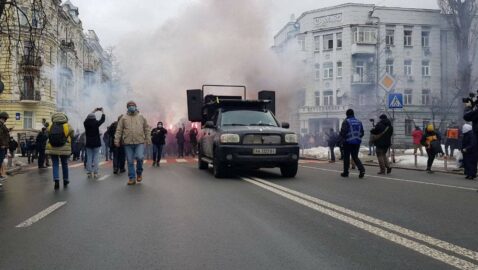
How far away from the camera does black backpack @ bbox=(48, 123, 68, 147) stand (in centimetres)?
908

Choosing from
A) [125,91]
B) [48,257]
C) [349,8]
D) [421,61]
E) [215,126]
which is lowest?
[48,257]

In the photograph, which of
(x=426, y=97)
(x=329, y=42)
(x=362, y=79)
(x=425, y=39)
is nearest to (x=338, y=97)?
(x=362, y=79)

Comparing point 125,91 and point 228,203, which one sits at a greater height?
point 125,91

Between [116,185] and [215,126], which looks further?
[215,126]

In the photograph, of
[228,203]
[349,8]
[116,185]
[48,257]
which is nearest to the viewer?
[48,257]

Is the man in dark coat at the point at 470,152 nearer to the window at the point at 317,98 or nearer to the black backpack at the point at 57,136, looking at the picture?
the black backpack at the point at 57,136

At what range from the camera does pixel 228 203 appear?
21.8ft

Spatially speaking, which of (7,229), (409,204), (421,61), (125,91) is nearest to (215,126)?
(409,204)

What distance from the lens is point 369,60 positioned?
48.4m

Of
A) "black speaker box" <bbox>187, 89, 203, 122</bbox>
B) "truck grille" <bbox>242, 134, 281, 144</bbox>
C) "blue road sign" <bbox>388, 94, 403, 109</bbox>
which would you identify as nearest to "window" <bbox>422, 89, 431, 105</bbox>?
"blue road sign" <bbox>388, 94, 403, 109</bbox>

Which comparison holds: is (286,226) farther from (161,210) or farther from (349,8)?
(349,8)

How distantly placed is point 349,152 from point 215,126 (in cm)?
349

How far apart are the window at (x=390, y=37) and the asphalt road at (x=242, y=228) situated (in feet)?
141

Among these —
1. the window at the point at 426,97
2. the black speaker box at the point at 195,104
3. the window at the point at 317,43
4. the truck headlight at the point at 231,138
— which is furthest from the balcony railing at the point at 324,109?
the truck headlight at the point at 231,138
